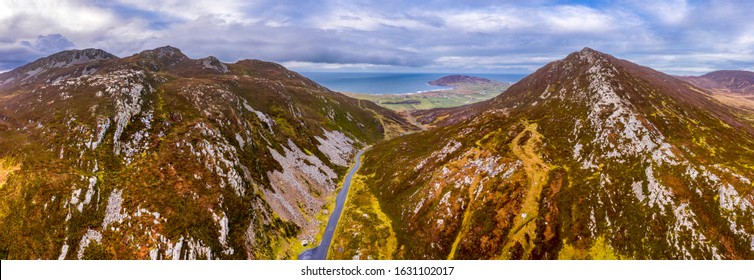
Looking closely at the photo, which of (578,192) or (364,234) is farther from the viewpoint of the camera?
(364,234)

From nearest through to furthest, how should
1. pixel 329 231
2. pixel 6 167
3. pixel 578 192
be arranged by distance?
1. pixel 6 167
2. pixel 578 192
3. pixel 329 231

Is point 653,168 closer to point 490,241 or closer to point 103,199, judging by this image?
point 490,241

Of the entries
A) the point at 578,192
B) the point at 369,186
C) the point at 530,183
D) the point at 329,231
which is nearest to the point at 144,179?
the point at 329,231

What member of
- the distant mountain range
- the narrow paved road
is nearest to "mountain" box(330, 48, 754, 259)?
the distant mountain range

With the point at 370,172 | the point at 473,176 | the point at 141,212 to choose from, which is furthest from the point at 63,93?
the point at 473,176

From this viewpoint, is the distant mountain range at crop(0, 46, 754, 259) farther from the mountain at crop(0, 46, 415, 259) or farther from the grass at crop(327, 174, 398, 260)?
the grass at crop(327, 174, 398, 260)

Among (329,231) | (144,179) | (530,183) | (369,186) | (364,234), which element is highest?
(144,179)

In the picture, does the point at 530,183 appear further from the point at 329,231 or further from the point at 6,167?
the point at 6,167
